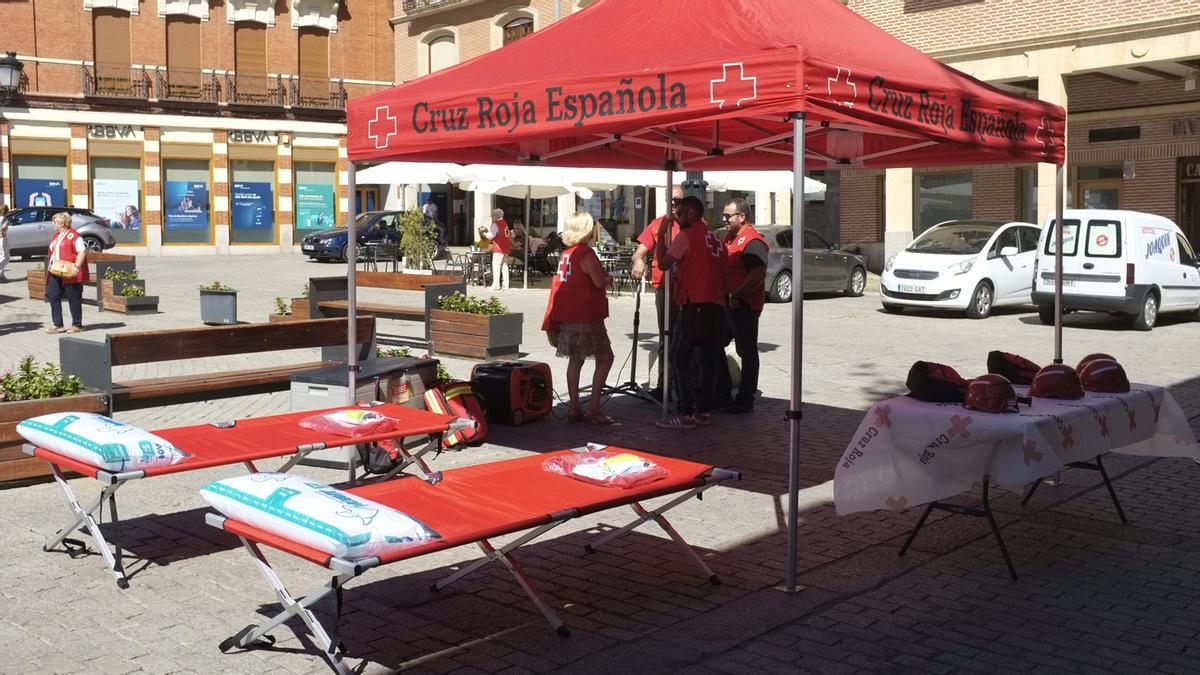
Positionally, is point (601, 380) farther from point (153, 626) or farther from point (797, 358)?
point (153, 626)

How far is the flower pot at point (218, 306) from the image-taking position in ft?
59.6

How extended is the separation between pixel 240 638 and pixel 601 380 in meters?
5.28

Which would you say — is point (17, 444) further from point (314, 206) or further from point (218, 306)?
point (314, 206)

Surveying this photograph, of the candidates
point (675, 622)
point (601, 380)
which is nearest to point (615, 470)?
point (675, 622)

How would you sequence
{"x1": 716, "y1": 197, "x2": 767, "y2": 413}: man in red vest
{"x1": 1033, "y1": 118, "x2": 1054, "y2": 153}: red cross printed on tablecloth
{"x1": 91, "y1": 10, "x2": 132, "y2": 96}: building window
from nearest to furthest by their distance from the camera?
{"x1": 1033, "y1": 118, "x2": 1054, "y2": 153}: red cross printed on tablecloth, {"x1": 716, "y1": 197, "x2": 767, "y2": 413}: man in red vest, {"x1": 91, "y1": 10, "x2": 132, "y2": 96}: building window

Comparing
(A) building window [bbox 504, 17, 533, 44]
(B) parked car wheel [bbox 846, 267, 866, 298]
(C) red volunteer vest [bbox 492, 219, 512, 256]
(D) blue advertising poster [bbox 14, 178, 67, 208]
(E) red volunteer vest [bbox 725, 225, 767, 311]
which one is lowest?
(B) parked car wheel [bbox 846, 267, 866, 298]

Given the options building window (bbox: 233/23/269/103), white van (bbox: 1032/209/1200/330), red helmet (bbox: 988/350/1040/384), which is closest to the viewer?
red helmet (bbox: 988/350/1040/384)

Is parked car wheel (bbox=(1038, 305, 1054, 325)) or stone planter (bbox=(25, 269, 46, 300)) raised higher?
stone planter (bbox=(25, 269, 46, 300))

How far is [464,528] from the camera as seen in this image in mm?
4984

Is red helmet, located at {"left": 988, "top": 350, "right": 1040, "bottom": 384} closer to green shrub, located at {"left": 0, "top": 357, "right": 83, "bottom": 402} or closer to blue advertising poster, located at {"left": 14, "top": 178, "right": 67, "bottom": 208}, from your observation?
green shrub, located at {"left": 0, "top": 357, "right": 83, "bottom": 402}

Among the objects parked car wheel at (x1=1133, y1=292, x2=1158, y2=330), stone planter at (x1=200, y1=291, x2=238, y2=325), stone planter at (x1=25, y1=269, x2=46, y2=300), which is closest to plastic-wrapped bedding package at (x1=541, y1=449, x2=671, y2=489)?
stone planter at (x1=200, y1=291, x2=238, y2=325)

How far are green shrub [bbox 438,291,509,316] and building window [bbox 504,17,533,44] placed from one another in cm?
2709

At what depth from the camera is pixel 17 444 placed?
784 centimetres

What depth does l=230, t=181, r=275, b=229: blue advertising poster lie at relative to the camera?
140 feet
